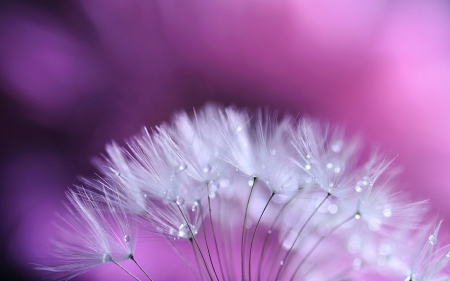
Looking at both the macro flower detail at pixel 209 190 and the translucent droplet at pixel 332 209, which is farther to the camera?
the translucent droplet at pixel 332 209

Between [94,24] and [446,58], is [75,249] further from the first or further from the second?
[446,58]

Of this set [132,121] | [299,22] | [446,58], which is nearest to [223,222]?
[132,121]

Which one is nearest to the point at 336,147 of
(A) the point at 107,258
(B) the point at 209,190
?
(B) the point at 209,190

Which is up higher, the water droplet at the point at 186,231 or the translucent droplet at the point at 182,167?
the translucent droplet at the point at 182,167

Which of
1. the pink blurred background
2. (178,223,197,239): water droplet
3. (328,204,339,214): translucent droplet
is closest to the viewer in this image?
(178,223,197,239): water droplet

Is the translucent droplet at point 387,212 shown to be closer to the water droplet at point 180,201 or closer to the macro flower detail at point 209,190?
the macro flower detail at point 209,190

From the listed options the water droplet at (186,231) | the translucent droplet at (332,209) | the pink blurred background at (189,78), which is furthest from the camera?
the pink blurred background at (189,78)

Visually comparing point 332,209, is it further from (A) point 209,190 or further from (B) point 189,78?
(B) point 189,78

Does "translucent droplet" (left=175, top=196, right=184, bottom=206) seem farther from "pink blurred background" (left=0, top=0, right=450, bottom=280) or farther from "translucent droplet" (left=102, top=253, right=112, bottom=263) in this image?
"pink blurred background" (left=0, top=0, right=450, bottom=280)

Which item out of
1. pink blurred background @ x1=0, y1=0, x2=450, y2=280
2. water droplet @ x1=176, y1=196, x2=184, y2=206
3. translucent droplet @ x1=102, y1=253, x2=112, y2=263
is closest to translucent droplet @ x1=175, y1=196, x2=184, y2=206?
water droplet @ x1=176, y1=196, x2=184, y2=206

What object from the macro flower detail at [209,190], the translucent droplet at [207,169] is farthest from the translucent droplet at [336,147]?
the translucent droplet at [207,169]
